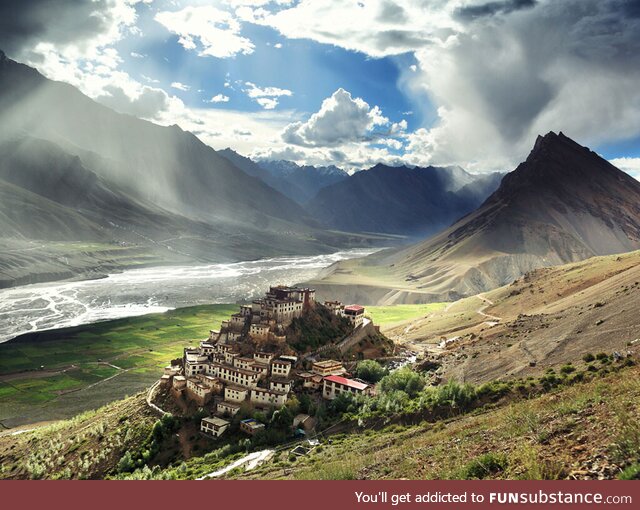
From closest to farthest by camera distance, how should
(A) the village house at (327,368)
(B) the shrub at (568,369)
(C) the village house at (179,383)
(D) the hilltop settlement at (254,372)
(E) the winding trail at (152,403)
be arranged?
(B) the shrub at (568,369) < (D) the hilltop settlement at (254,372) < (E) the winding trail at (152,403) < (C) the village house at (179,383) < (A) the village house at (327,368)

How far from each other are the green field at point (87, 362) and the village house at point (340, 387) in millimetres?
43010

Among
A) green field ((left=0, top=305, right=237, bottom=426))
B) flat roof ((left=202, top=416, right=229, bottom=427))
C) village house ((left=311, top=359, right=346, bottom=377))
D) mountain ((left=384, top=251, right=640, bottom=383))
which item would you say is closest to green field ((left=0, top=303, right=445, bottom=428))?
green field ((left=0, top=305, right=237, bottom=426))

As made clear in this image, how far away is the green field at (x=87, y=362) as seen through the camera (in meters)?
82.8

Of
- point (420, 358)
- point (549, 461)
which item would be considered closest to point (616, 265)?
point (420, 358)

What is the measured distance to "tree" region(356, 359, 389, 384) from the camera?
6556 cm

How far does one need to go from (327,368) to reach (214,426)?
17.2 meters

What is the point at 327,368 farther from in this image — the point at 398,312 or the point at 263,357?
the point at 398,312

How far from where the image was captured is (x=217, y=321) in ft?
467

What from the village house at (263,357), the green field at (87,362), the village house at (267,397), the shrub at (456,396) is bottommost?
the green field at (87,362)

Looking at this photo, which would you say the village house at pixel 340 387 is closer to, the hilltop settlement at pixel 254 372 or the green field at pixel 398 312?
the hilltop settlement at pixel 254 372

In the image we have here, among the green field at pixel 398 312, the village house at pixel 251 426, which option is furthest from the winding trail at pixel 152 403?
the green field at pixel 398 312

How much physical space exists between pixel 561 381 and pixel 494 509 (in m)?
29.3

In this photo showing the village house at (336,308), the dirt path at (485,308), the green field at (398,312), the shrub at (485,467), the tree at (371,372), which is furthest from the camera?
the green field at (398,312)

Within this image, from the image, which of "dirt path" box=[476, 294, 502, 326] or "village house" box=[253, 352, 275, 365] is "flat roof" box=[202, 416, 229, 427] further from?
"dirt path" box=[476, 294, 502, 326]
